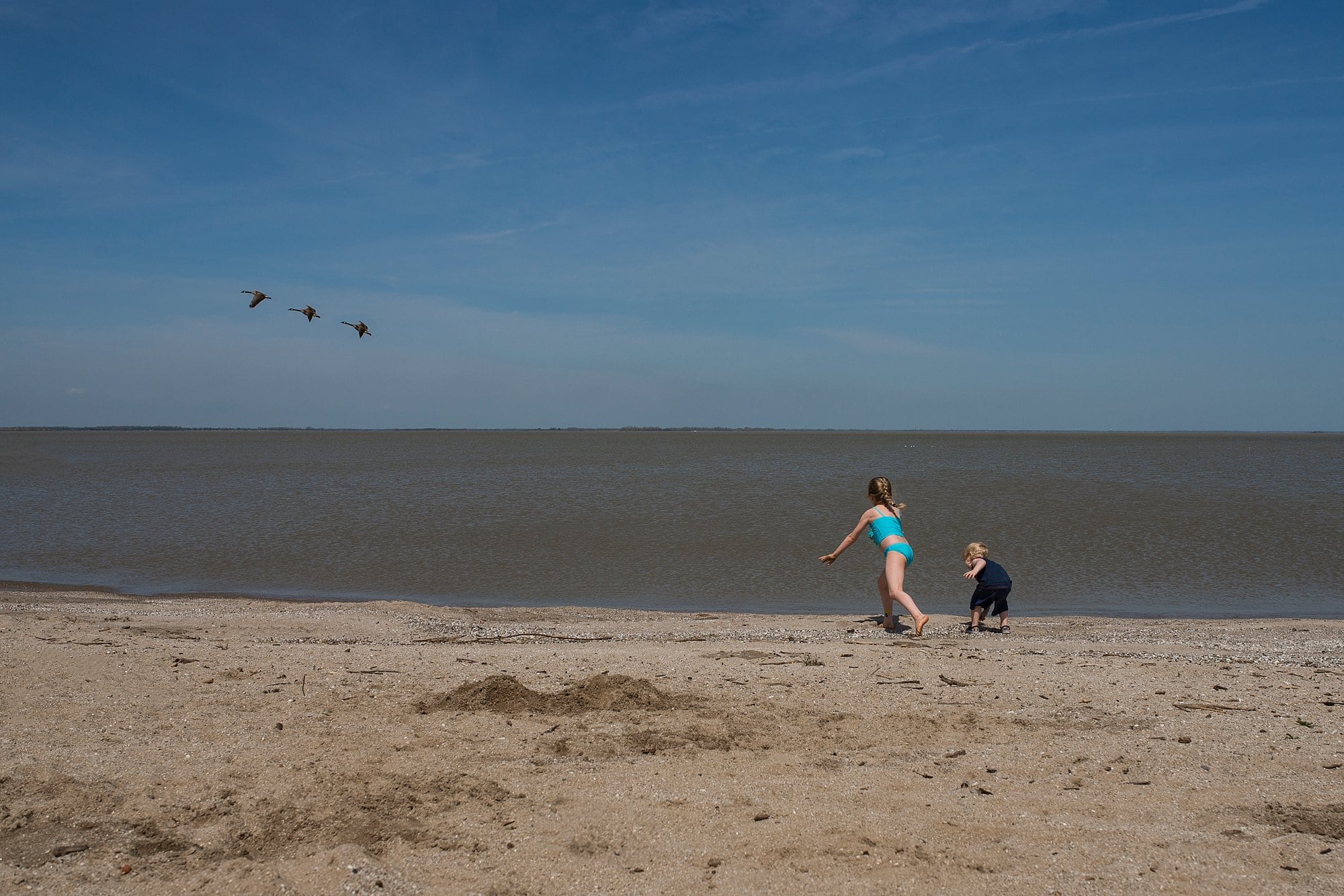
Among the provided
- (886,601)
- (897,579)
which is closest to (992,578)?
(886,601)

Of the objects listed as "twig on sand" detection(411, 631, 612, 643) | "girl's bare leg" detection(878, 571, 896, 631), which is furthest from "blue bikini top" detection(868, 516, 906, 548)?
"twig on sand" detection(411, 631, 612, 643)

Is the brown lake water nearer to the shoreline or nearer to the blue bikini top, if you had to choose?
the shoreline

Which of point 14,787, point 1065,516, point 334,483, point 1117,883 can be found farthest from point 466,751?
point 334,483

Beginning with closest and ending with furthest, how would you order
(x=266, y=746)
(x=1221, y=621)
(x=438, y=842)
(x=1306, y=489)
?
(x=438, y=842) < (x=266, y=746) < (x=1221, y=621) < (x=1306, y=489)

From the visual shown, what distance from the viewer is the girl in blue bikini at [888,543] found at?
9.44 m

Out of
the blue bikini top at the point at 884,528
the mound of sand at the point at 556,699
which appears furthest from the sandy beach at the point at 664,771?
the blue bikini top at the point at 884,528

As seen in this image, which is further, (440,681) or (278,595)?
(278,595)

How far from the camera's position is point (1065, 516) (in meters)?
24.2

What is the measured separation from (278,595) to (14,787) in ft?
36.7

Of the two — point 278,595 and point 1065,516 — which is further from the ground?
point 1065,516

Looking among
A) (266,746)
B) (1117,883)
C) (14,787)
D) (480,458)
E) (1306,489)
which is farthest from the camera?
(480,458)

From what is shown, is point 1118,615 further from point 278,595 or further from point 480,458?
point 480,458

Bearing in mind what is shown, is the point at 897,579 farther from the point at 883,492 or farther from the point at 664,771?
the point at 664,771

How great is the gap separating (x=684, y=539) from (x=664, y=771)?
627 inches
